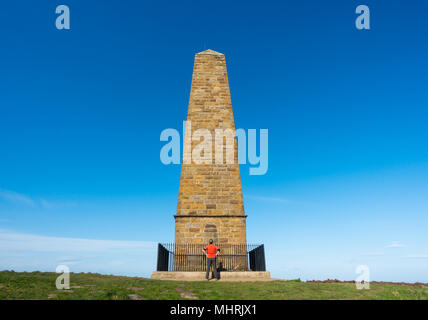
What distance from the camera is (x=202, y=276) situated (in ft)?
46.7

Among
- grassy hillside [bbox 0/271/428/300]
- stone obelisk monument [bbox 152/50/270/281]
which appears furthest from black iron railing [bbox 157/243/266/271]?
grassy hillside [bbox 0/271/428/300]

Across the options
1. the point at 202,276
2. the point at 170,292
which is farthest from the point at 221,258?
the point at 170,292

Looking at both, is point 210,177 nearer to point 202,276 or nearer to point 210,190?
point 210,190

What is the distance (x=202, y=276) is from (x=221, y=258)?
2.51 m

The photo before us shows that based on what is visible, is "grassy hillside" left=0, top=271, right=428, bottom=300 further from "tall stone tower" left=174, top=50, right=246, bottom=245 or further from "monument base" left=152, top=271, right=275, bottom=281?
"tall stone tower" left=174, top=50, right=246, bottom=245

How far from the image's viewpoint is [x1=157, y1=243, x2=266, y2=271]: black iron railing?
15.8 metres

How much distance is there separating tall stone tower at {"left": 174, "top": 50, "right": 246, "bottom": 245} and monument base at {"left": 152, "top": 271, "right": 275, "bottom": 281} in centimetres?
282

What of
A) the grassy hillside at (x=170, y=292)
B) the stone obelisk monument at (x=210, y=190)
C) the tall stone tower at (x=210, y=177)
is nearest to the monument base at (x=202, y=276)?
the stone obelisk monument at (x=210, y=190)

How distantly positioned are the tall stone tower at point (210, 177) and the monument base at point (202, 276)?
2819 mm

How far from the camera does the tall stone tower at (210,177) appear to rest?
17312 millimetres

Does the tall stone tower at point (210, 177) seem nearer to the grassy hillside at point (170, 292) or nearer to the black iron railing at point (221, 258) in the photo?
the black iron railing at point (221, 258)

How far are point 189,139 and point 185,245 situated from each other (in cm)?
Result: 599
